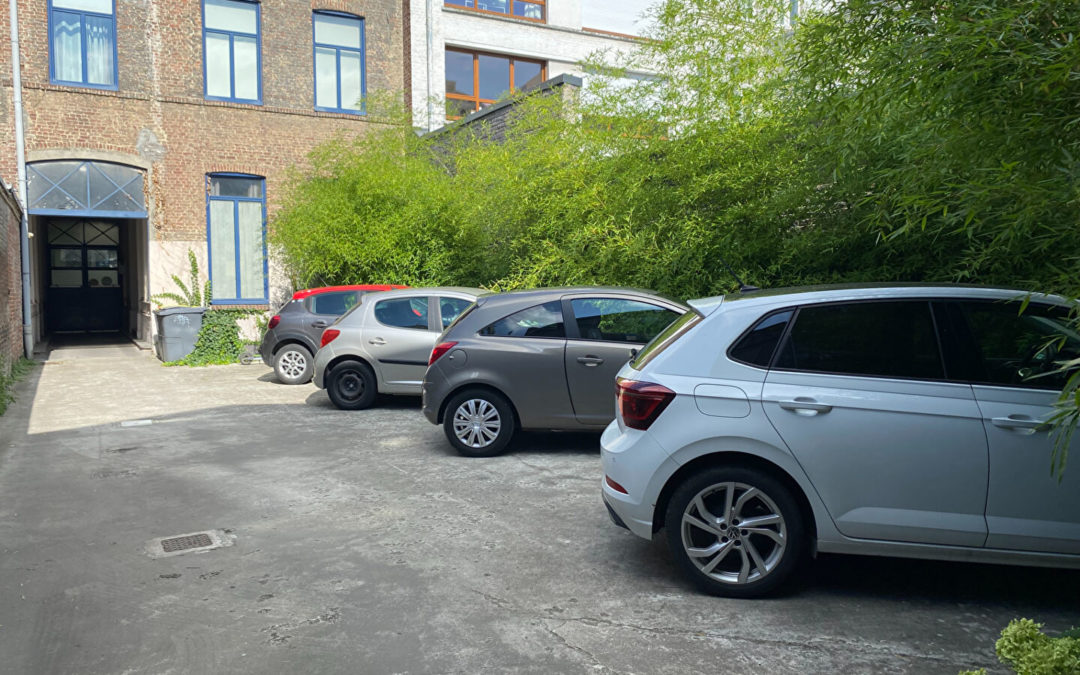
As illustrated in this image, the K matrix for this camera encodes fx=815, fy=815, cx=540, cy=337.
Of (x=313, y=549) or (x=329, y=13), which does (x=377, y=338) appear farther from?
(x=329, y=13)

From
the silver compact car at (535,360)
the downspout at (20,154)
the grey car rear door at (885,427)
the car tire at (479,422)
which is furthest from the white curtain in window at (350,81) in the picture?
the grey car rear door at (885,427)

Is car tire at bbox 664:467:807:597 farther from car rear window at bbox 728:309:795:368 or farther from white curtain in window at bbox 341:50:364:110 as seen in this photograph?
white curtain in window at bbox 341:50:364:110

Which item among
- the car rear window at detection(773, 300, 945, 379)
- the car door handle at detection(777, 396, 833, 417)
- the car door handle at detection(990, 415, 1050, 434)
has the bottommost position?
the car door handle at detection(990, 415, 1050, 434)

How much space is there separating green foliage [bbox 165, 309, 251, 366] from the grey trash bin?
0.41 ft

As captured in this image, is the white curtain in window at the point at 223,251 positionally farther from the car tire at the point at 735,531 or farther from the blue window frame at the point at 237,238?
the car tire at the point at 735,531

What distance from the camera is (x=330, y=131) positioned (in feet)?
66.0

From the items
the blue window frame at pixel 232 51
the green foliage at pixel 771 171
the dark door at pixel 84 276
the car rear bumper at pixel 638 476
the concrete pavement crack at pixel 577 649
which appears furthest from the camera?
the dark door at pixel 84 276

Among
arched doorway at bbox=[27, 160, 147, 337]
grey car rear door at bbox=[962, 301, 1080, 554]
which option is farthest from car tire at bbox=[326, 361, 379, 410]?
arched doorway at bbox=[27, 160, 147, 337]

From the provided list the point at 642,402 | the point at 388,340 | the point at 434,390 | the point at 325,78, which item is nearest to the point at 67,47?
the point at 325,78

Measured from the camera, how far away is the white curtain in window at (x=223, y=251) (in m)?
19.3

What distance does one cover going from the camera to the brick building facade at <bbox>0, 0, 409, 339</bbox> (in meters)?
17.5

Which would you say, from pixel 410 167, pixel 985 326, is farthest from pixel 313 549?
pixel 410 167

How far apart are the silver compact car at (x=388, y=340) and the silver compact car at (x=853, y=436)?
6.17 metres

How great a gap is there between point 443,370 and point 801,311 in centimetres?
411
